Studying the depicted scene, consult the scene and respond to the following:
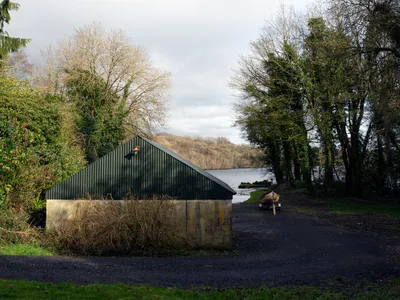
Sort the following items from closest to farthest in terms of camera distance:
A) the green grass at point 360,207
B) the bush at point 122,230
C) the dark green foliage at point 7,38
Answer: the bush at point 122,230, the dark green foliage at point 7,38, the green grass at point 360,207

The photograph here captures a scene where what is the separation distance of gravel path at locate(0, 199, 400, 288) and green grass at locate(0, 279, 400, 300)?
34.4 inches

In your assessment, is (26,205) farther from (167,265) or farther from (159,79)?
(159,79)

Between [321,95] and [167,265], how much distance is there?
23541 millimetres

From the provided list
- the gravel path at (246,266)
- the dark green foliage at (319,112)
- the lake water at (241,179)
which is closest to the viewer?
the gravel path at (246,266)

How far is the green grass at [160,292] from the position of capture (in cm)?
777

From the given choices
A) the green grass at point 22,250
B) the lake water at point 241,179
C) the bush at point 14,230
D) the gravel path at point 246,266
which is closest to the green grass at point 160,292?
the gravel path at point 246,266

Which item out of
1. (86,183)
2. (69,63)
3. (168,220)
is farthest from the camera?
(69,63)

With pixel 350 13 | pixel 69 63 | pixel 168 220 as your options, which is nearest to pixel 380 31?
pixel 350 13

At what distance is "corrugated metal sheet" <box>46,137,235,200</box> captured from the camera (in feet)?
51.0

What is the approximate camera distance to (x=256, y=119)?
3562 centimetres

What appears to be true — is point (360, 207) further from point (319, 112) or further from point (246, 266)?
point (246, 266)

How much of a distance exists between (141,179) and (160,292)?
7.82 meters

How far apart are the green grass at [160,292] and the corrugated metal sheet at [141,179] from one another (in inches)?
260

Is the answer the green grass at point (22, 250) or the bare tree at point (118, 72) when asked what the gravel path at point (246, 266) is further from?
the bare tree at point (118, 72)
